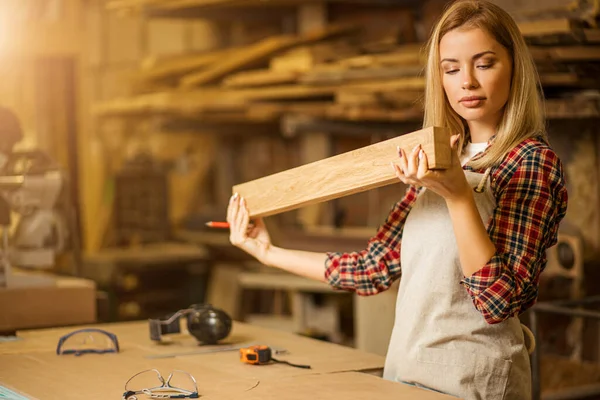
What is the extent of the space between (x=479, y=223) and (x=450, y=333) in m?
0.31

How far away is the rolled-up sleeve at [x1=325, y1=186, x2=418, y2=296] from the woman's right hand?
0.84 ft

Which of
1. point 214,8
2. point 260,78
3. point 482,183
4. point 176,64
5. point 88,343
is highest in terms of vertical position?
point 214,8

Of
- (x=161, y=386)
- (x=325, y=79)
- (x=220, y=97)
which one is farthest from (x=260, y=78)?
(x=161, y=386)

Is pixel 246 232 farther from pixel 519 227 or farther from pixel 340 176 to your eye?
pixel 519 227

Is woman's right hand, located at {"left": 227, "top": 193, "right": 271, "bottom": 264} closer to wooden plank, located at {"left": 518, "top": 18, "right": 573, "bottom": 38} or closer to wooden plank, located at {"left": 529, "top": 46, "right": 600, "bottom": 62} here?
wooden plank, located at {"left": 518, "top": 18, "right": 573, "bottom": 38}

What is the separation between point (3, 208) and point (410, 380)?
181 cm

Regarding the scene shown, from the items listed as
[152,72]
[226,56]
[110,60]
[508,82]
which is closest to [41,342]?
[508,82]

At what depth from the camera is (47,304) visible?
3314 mm

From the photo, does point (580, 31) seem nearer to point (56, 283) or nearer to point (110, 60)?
point (56, 283)

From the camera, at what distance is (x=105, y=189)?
7066 millimetres

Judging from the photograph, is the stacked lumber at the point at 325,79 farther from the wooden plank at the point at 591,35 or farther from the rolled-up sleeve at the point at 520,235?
the rolled-up sleeve at the point at 520,235

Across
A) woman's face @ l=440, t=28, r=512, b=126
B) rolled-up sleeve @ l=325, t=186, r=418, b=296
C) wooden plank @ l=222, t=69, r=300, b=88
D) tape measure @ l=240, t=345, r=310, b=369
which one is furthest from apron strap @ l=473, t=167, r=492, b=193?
wooden plank @ l=222, t=69, r=300, b=88

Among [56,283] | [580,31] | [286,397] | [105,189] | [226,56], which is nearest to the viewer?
[286,397]

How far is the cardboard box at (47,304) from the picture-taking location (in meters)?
3.24
